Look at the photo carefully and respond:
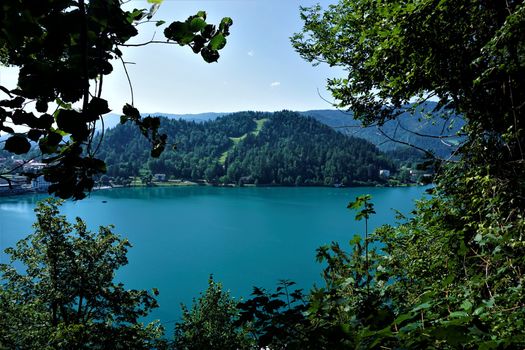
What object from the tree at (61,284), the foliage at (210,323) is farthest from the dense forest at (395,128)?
the foliage at (210,323)

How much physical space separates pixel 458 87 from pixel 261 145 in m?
165

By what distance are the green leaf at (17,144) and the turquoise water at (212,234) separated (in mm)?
26191

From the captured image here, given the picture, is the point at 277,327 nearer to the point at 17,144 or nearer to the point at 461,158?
the point at 17,144

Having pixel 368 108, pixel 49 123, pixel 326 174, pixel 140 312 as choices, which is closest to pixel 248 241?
pixel 140 312

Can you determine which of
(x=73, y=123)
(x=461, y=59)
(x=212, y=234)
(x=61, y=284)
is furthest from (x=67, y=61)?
(x=212, y=234)

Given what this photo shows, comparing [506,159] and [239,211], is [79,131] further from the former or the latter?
[239,211]

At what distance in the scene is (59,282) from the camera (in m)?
11.4

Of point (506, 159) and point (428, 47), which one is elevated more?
point (428, 47)

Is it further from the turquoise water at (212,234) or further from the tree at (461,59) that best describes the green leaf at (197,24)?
the turquoise water at (212,234)

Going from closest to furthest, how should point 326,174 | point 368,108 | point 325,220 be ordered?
point 368,108 < point 325,220 < point 326,174

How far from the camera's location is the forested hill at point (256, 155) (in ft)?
407

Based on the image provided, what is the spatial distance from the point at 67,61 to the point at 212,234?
5143 cm

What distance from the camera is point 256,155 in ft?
473

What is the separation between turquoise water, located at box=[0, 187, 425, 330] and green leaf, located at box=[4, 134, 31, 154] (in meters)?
26.2
